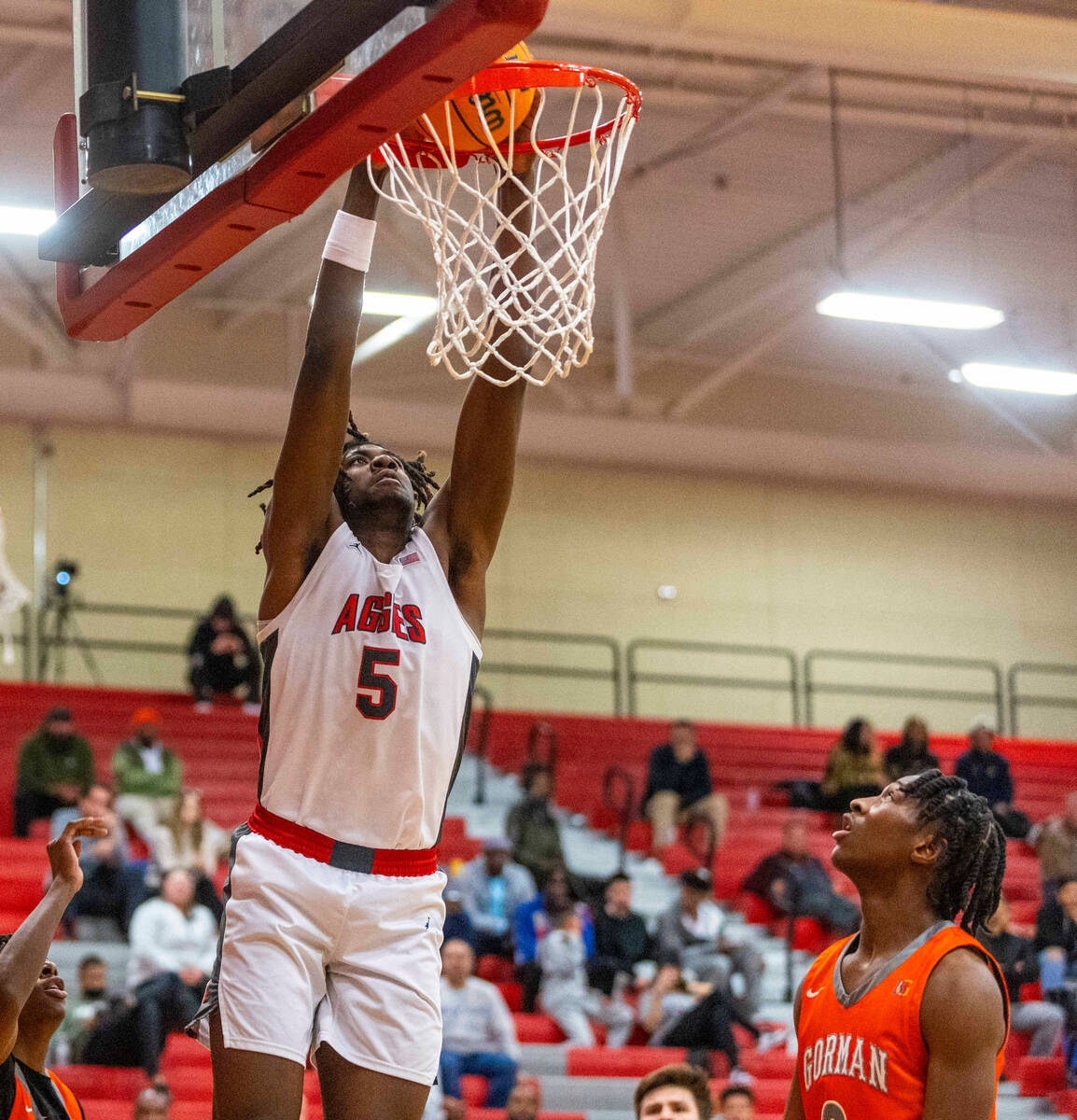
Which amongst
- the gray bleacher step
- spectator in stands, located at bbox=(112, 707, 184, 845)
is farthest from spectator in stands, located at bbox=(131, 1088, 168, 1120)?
spectator in stands, located at bbox=(112, 707, 184, 845)

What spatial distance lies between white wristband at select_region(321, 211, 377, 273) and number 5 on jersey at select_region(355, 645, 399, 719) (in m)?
0.87

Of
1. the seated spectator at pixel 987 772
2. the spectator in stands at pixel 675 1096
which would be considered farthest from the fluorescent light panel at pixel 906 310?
the spectator in stands at pixel 675 1096

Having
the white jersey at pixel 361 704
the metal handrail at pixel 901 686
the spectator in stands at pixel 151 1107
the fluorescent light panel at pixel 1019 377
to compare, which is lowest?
→ the spectator in stands at pixel 151 1107

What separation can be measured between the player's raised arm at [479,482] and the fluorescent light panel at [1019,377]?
526 inches

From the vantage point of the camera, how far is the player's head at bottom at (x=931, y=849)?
4.16m

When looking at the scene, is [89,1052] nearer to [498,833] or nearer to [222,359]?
[498,833]

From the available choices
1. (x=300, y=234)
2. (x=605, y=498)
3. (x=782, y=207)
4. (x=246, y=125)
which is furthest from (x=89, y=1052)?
(x=605, y=498)

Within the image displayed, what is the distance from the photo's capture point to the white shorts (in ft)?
12.4

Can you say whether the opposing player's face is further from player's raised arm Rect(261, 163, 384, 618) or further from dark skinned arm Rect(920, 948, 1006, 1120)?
player's raised arm Rect(261, 163, 384, 618)

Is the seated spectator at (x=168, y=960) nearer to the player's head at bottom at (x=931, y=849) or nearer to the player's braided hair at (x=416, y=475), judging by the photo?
the player's braided hair at (x=416, y=475)

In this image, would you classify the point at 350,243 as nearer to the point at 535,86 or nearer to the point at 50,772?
the point at 535,86

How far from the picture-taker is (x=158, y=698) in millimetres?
18078

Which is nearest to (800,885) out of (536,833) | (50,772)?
(536,833)

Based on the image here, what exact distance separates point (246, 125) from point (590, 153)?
118 cm
